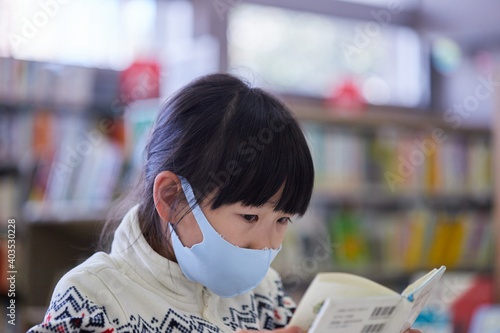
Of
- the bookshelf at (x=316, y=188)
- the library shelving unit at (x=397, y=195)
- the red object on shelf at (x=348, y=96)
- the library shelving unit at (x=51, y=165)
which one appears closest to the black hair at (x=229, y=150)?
the library shelving unit at (x=51, y=165)

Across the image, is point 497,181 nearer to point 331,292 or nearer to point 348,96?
point 348,96

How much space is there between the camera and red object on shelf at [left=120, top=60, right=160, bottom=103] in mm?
3268

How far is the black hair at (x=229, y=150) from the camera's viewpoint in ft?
2.85

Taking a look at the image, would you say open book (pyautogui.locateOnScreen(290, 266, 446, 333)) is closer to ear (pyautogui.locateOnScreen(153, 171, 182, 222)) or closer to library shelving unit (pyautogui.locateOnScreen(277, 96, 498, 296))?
ear (pyautogui.locateOnScreen(153, 171, 182, 222))

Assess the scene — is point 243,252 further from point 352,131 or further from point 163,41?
point 163,41

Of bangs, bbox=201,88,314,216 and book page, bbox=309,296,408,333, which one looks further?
bangs, bbox=201,88,314,216

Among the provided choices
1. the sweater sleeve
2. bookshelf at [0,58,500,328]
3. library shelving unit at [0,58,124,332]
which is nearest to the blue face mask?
the sweater sleeve

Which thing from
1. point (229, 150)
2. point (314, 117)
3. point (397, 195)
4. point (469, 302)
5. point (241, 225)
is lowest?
point (469, 302)

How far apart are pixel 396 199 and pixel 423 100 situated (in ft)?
4.24

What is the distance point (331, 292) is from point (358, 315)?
176mm

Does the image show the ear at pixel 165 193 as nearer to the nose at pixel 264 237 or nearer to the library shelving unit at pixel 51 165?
the nose at pixel 264 237

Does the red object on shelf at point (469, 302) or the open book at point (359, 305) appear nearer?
the open book at point (359, 305)

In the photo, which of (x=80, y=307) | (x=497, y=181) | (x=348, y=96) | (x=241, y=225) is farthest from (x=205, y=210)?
(x=348, y=96)

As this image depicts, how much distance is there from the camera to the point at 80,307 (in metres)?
0.78
